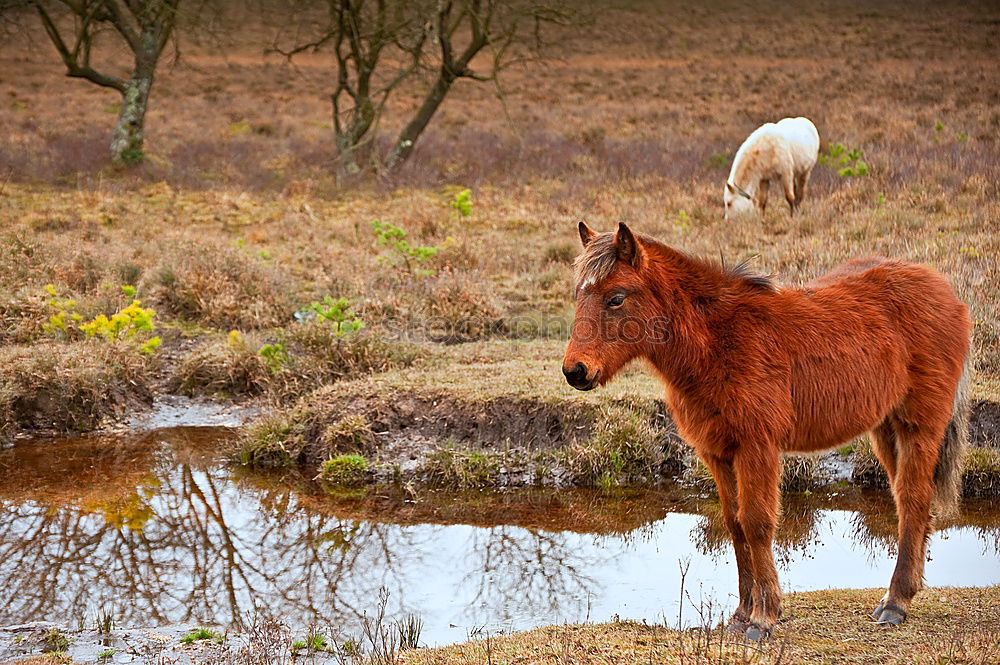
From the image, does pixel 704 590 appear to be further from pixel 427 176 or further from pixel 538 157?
pixel 538 157

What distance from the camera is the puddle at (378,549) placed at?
5.55m

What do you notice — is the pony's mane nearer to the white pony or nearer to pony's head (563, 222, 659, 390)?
pony's head (563, 222, 659, 390)

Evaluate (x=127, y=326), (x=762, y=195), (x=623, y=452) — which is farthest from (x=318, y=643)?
(x=762, y=195)

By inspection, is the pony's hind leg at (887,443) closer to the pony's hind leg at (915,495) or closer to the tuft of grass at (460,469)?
the pony's hind leg at (915,495)

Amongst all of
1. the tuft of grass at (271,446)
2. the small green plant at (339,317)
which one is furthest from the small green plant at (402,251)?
the tuft of grass at (271,446)

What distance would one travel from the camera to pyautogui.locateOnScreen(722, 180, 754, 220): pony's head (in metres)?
14.7

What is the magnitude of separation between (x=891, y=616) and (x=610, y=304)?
2229mm

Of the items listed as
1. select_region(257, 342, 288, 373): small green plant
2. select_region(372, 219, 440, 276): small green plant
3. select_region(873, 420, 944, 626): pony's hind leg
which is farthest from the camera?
select_region(372, 219, 440, 276): small green plant

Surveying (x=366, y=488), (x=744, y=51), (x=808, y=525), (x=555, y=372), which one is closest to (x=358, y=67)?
(x=555, y=372)

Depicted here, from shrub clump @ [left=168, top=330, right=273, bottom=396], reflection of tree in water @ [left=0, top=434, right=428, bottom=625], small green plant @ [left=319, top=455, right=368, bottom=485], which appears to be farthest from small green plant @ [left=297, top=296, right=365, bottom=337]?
reflection of tree in water @ [left=0, top=434, right=428, bottom=625]

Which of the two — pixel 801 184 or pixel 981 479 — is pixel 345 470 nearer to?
pixel 981 479

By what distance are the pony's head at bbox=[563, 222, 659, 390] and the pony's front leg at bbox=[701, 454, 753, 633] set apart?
752mm

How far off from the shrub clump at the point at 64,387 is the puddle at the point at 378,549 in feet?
1.92

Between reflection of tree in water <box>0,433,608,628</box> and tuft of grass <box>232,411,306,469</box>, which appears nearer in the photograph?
reflection of tree in water <box>0,433,608,628</box>
